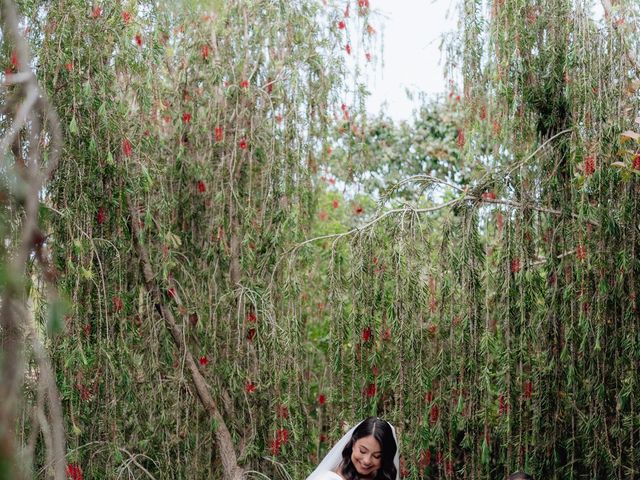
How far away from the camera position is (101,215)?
4113 millimetres

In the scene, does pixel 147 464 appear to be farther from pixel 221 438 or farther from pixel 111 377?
pixel 111 377

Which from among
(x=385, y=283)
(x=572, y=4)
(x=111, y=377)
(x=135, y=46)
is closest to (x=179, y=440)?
(x=111, y=377)

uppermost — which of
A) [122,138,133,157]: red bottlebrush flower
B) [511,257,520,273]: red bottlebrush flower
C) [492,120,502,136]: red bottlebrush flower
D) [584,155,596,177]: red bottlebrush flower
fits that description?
[492,120,502,136]: red bottlebrush flower

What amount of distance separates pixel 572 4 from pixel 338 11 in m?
1.36

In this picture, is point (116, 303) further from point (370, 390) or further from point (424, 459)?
point (424, 459)

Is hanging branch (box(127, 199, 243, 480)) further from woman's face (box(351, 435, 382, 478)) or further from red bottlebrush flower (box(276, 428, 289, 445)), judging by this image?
woman's face (box(351, 435, 382, 478))

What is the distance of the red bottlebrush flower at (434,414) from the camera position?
423 centimetres

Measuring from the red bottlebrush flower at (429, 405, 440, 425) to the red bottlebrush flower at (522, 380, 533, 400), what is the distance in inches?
16.3

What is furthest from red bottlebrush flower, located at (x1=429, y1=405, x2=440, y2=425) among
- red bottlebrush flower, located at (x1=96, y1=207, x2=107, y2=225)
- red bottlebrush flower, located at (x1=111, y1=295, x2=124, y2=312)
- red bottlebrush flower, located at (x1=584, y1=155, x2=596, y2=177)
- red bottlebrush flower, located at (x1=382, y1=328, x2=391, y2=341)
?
red bottlebrush flower, located at (x1=96, y1=207, x2=107, y2=225)

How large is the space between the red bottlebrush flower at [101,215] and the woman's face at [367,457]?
1563mm

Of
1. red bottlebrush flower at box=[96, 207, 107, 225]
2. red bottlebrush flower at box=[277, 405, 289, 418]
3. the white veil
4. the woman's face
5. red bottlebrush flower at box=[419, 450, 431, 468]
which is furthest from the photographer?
red bottlebrush flower at box=[277, 405, 289, 418]

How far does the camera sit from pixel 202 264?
16.3ft

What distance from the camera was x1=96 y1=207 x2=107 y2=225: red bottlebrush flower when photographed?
13.5 ft

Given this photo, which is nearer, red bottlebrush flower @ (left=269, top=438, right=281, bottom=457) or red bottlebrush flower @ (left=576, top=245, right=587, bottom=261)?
red bottlebrush flower @ (left=576, top=245, right=587, bottom=261)
